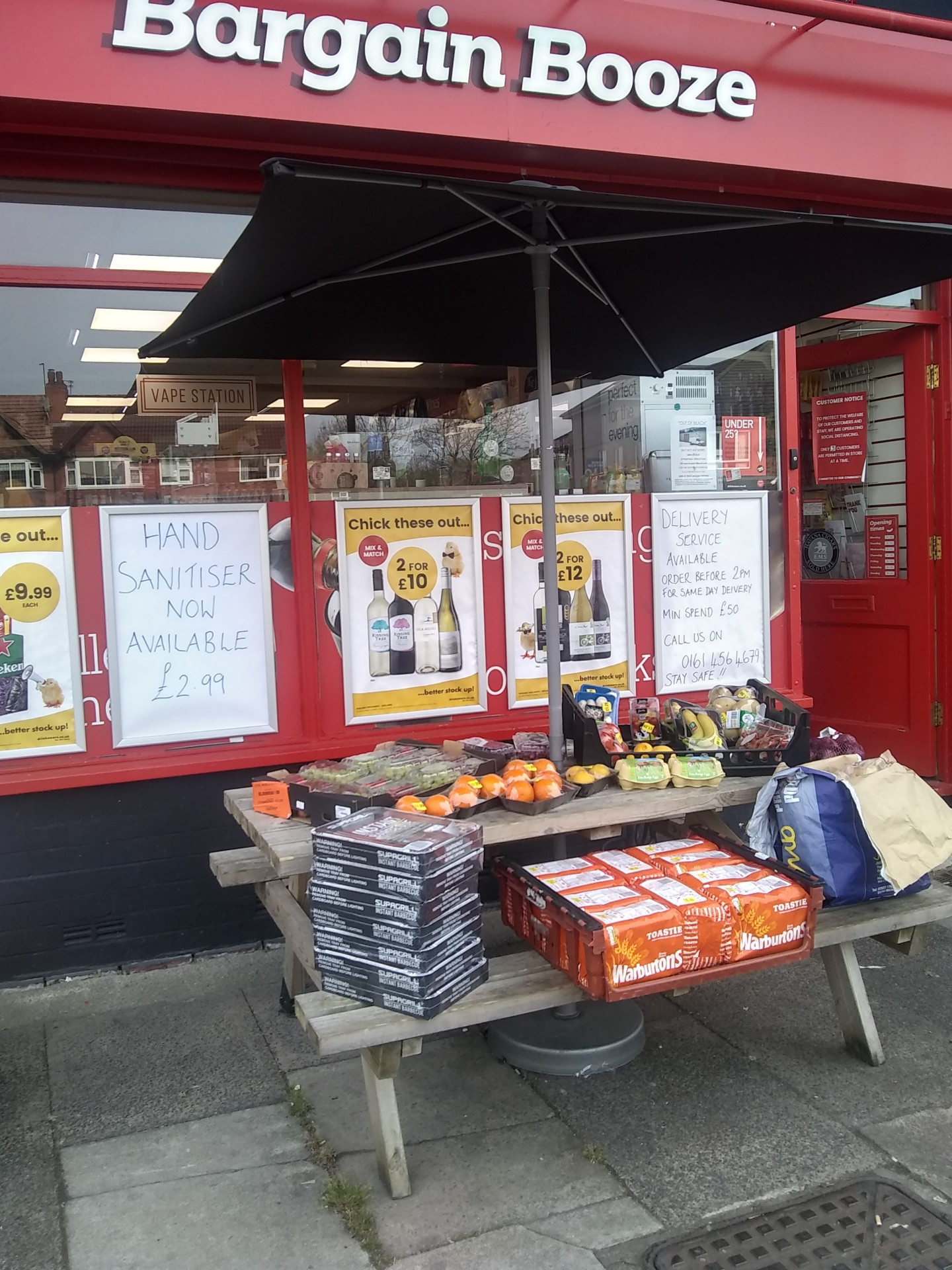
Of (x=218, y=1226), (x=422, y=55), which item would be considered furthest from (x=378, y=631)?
(x=218, y=1226)

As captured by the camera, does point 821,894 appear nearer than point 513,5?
Yes

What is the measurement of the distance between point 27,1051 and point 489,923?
195cm

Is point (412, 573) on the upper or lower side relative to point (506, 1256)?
upper

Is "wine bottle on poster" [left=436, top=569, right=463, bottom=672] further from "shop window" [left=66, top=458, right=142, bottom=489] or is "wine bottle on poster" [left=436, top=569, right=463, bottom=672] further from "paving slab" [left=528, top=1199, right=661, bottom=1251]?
"paving slab" [left=528, top=1199, right=661, bottom=1251]

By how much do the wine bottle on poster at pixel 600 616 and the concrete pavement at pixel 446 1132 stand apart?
65.1 inches

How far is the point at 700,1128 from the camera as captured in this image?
2969 mm

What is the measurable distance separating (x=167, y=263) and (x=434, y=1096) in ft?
11.1

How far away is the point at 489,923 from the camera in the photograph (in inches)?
181

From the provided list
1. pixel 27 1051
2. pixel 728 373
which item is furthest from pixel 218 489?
pixel 728 373

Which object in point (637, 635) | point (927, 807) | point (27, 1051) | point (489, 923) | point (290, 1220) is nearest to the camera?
point (290, 1220)

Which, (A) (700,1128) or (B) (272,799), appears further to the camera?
(B) (272,799)

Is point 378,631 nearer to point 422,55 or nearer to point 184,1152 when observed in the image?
point 184,1152

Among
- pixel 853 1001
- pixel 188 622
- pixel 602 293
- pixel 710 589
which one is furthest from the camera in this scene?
pixel 710 589

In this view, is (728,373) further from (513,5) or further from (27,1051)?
(27,1051)
